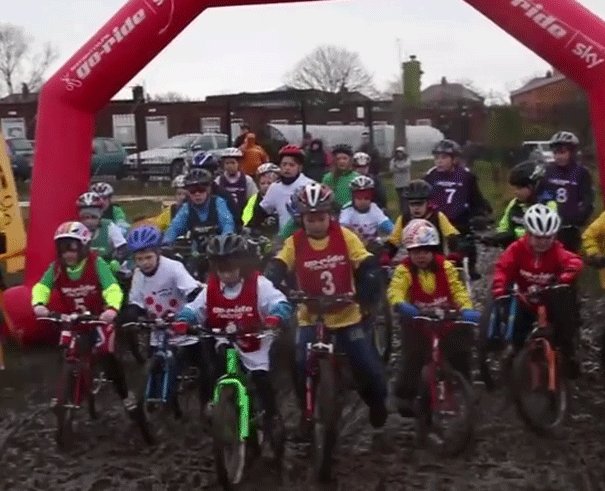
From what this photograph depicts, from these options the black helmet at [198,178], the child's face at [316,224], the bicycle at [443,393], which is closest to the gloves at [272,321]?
the child's face at [316,224]

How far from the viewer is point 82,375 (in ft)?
25.0

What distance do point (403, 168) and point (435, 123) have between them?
12.6m

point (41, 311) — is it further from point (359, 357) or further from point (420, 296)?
point (420, 296)

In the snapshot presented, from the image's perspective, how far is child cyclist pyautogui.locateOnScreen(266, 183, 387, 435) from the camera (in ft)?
24.0

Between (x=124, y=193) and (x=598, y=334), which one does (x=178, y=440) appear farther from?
(x=124, y=193)

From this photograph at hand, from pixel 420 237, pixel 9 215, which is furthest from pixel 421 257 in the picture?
pixel 9 215

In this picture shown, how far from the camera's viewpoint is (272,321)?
6641mm

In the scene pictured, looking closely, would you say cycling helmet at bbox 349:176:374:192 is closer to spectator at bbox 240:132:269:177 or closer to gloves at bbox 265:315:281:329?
gloves at bbox 265:315:281:329

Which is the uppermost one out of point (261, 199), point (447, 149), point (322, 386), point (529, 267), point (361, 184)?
point (447, 149)

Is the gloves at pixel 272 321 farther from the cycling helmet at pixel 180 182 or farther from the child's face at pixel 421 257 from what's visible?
the cycling helmet at pixel 180 182

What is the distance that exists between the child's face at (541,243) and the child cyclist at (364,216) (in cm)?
253

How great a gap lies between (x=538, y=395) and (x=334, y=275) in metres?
1.65

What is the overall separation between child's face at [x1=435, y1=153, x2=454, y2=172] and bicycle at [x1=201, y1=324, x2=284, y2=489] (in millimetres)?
4419

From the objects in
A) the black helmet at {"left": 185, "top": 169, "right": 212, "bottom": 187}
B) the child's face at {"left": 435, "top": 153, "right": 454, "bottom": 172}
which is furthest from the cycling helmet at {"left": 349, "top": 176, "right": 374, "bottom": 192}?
the black helmet at {"left": 185, "top": 169, "right": 212, "bottom": 187}
